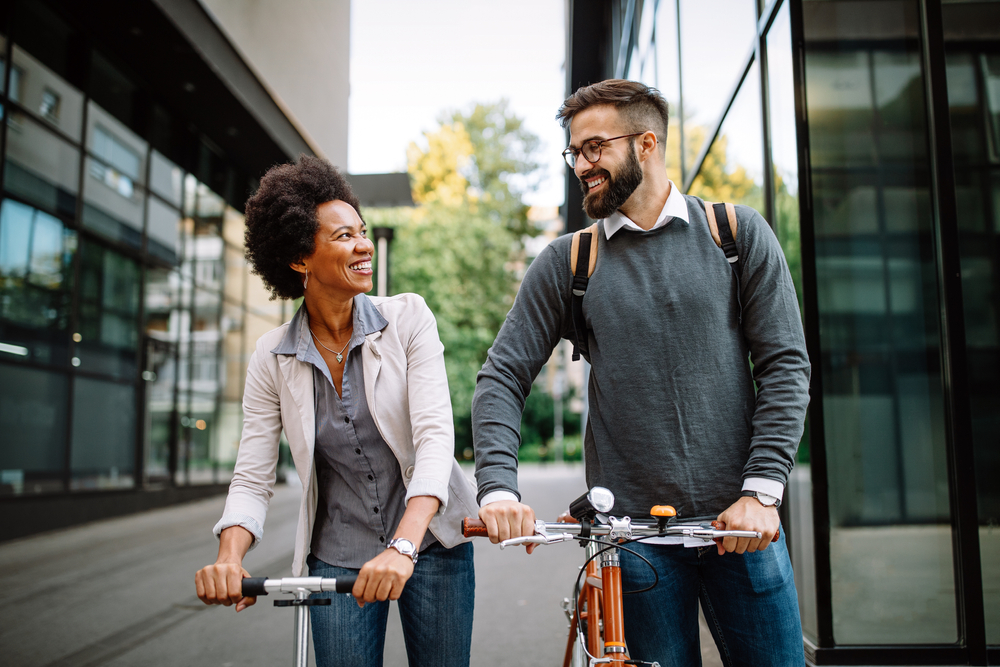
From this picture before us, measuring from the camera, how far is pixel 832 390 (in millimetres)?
4531

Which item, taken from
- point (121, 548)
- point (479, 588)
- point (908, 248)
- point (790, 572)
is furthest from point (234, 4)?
point (790, 572)

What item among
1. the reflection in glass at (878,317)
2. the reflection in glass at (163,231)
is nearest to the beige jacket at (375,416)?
the reflection in glass at (878,317)

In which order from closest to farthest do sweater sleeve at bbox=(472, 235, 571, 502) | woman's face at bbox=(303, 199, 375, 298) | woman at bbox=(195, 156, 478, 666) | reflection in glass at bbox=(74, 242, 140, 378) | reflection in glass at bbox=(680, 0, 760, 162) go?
sweater sleeve at bbox=(472, 235, 571, 502)
woman at bbox=(195, 156, 478, 666)
woman's face at bbox=(303, 199, 375, 298)
reflection in glass at bbox=(680, 0, 760, 162)
reflection in glass at bbox=(74, 242, 140, 378)

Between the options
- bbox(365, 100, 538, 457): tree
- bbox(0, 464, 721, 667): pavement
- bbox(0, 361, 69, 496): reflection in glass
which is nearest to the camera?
bbox(0, 464, 721, 667): pavement

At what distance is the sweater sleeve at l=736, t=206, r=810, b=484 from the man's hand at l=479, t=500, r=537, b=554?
21.7 inches

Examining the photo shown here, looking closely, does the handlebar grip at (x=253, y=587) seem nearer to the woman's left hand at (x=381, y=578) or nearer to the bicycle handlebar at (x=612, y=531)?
the woman's left hand at (x=381, y=578)

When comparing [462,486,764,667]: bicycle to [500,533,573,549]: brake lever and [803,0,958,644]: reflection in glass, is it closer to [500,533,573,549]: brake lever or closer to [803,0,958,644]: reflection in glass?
[500,533,573,549]: brake lever

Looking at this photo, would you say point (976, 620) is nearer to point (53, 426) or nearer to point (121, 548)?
point (121, 548)

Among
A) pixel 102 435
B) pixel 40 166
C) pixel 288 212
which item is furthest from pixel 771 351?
pixel 102 435

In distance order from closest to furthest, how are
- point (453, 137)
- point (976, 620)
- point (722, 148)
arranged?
1. point (976, 620)
2. point (722, 148)
3. point (453, 137)

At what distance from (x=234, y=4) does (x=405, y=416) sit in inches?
414

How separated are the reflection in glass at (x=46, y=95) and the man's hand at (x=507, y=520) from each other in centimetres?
1100

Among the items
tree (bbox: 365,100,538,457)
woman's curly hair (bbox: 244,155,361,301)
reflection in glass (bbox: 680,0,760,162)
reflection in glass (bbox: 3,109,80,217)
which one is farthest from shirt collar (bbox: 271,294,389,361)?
tree (bbox: 365,100,538,457)

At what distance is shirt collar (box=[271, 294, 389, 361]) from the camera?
7.27 ft
